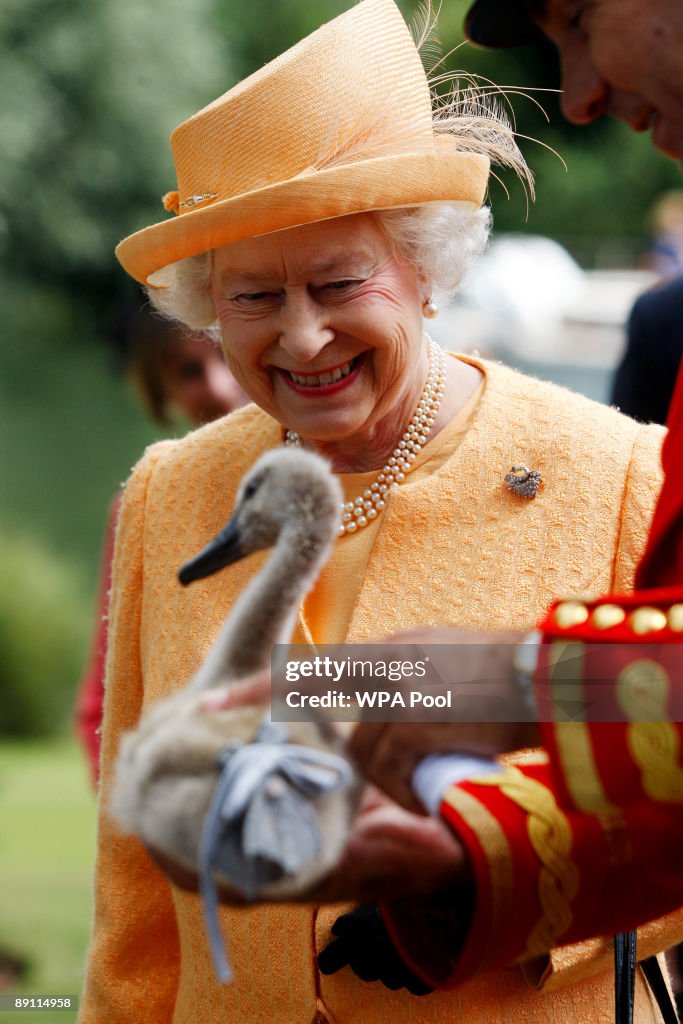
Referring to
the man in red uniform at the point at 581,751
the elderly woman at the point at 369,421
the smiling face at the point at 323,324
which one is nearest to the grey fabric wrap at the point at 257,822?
the man in red uniform at the point at 581,751

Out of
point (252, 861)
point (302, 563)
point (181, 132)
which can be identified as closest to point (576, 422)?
point (181, 132)

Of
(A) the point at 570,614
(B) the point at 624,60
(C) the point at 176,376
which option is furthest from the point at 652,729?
(C) the point at 176,376

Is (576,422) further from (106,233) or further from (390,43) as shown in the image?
(106,233)

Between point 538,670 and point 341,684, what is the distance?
0.61 ft

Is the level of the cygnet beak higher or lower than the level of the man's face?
lower

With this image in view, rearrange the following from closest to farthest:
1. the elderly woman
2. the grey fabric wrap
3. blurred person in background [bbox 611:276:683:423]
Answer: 1. the grey fabric wrap
2. the elderly woman
3. blurred person in background [bbox 611:276:683:423]

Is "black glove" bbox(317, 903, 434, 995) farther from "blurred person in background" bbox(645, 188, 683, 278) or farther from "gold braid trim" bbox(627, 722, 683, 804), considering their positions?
"blurred person in background" bbox(645, 188, 683, 278)

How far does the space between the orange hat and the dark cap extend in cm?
20

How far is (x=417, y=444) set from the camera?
6.50 feet

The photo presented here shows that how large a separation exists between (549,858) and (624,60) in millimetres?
840

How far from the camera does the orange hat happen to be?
172cm

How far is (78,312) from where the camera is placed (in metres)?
13.2

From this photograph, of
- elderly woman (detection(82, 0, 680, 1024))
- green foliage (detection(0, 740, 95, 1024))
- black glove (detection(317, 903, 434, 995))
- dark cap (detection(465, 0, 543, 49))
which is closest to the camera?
dark cap (detection(465, 0, 543, 49))

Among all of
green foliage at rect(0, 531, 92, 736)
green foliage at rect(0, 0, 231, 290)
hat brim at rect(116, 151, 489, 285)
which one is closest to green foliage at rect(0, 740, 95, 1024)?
green foliage at rect(0, 531, 92, 736)
